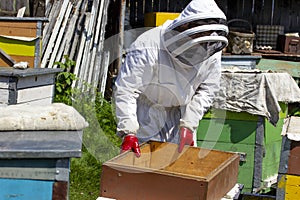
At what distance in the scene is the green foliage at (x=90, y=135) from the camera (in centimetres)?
411

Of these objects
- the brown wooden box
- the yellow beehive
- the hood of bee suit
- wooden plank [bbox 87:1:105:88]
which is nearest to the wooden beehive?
wooden plank [bbox 87:1:105:88]

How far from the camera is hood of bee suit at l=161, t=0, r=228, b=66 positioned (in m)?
2.53

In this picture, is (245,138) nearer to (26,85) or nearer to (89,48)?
(26,85)

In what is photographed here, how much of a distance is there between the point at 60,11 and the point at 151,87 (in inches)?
112

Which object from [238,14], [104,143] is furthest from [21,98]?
[238,14]

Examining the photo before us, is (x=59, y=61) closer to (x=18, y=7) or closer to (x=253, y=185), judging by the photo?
(x=18, y=7)

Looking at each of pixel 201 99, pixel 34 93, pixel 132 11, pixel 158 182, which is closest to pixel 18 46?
pixel 34 93

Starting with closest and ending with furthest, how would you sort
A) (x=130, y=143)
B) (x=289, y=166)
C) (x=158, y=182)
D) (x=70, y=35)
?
(x=158, y=182) → (x=130, y=143) → (x=289, y=166) → (x=70, y=35)

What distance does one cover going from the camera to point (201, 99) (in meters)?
2.96

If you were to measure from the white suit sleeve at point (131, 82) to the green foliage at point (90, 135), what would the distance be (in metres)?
1.32

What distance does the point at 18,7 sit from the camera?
18.0ft

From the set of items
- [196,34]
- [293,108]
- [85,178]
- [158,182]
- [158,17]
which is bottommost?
[85,178]

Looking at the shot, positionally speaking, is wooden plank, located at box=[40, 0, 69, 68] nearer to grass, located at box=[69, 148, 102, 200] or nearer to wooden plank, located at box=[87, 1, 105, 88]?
wooden plank, located at box=[87, 1, 105, 88]

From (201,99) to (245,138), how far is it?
132cm
